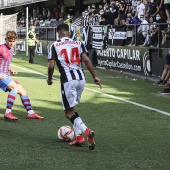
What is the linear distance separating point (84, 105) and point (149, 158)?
5.84 metres

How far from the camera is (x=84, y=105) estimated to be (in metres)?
13.1

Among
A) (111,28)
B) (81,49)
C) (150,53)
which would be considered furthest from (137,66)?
(81,49)

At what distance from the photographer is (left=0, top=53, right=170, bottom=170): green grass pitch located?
23.2 ft

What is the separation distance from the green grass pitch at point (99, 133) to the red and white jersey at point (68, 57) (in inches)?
Answer: 43.0

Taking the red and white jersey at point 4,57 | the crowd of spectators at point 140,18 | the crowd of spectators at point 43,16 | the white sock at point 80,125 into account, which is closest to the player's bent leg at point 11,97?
the red and white jersey at point 4,57

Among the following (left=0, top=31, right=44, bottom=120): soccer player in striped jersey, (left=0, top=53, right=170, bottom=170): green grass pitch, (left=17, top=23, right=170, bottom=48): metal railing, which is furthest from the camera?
(left=17, top=23, right=170, bottom=48): metal railing

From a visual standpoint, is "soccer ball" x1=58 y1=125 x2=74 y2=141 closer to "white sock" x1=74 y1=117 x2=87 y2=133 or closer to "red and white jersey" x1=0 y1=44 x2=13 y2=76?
"white sock" x1=74 y1=117 x2=87 y2=133

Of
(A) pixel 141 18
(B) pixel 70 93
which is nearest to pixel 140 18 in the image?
(A) pixel 141 18

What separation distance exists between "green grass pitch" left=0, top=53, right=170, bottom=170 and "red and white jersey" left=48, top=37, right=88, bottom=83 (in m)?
1.09

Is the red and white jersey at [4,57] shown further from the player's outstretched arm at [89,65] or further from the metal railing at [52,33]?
the metal railing at [52,33]

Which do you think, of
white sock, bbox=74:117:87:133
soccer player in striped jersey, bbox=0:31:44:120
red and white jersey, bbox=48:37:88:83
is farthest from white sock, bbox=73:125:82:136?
soccer player in striped jersey, bbox=0:31:44:120

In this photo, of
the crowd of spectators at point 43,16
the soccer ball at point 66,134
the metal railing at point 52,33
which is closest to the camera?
the soccer ball at point 66,134

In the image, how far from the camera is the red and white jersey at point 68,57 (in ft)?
27.0

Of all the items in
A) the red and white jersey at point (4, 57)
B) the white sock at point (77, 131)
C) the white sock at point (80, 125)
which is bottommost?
the white sock at point (77, 131)
